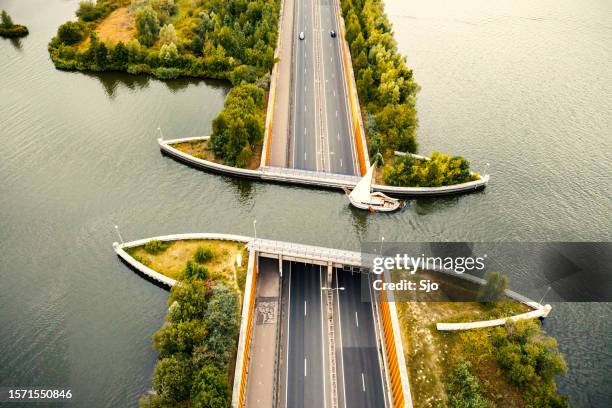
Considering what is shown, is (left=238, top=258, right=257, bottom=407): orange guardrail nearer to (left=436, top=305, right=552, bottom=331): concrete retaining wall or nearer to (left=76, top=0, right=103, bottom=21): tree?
(left=436, top=305, right=552, bottom=331): concrete retaining wall

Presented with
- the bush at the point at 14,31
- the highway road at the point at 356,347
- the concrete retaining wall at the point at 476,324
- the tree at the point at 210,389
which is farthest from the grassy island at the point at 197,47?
the concrete retaining wall at the point at 476,324

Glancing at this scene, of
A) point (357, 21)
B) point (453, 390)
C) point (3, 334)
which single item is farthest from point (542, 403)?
point (357, 21)

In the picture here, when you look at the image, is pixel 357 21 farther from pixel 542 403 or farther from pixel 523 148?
pixel 542 403

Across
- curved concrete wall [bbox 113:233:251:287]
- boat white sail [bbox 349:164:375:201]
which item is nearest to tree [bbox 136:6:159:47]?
curved concrete wall [bbox 113:233:251:287]

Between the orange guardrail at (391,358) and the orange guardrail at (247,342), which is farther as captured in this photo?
the orange guardrail at (247,342)

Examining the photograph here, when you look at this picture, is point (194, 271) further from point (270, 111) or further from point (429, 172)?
point (429, 172)

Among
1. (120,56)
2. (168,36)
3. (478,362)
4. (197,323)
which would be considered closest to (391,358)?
(478,362)

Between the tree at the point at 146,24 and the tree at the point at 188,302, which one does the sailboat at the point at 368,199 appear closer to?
the tree at the point at 188,302
